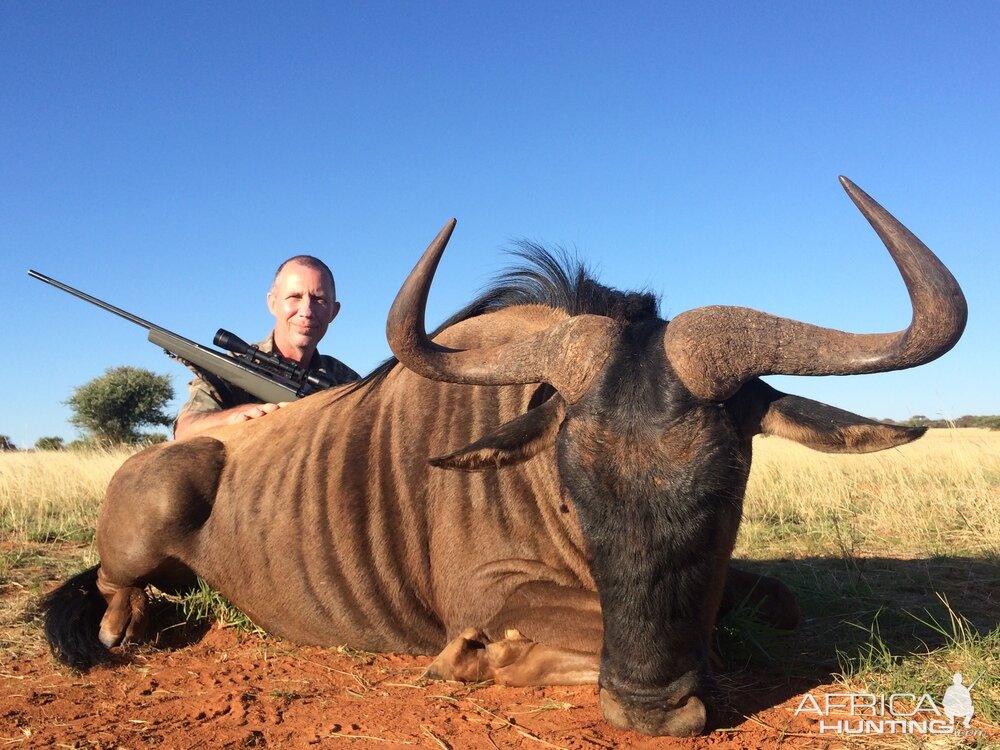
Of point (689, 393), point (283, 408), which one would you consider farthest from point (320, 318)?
point (689, 393)

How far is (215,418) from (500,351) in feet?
9.75

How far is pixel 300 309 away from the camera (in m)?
6.55

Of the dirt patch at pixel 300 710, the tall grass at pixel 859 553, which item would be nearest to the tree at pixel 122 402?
the tall grass at pixel 859 553

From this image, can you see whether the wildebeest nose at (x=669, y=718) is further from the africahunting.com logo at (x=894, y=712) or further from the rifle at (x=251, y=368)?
the rifle at (x=251, y=368)

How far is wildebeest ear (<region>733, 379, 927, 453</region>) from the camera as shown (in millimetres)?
3045

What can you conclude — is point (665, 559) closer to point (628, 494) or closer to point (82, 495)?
point (628, 494)

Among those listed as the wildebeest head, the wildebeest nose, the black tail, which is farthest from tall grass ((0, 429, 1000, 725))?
the wildebeest head

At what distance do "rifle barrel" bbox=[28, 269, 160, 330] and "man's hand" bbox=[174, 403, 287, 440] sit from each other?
1.22 m

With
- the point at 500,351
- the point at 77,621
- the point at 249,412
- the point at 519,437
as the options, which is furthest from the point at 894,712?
the point at 249,412

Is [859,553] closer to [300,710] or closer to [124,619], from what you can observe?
[300,710]

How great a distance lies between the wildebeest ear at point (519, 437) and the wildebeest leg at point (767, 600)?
139 cm

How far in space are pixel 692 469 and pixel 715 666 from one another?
108cm

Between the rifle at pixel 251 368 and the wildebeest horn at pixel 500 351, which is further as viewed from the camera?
the rifle at pixel 251 368

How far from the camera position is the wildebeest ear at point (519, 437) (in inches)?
131
